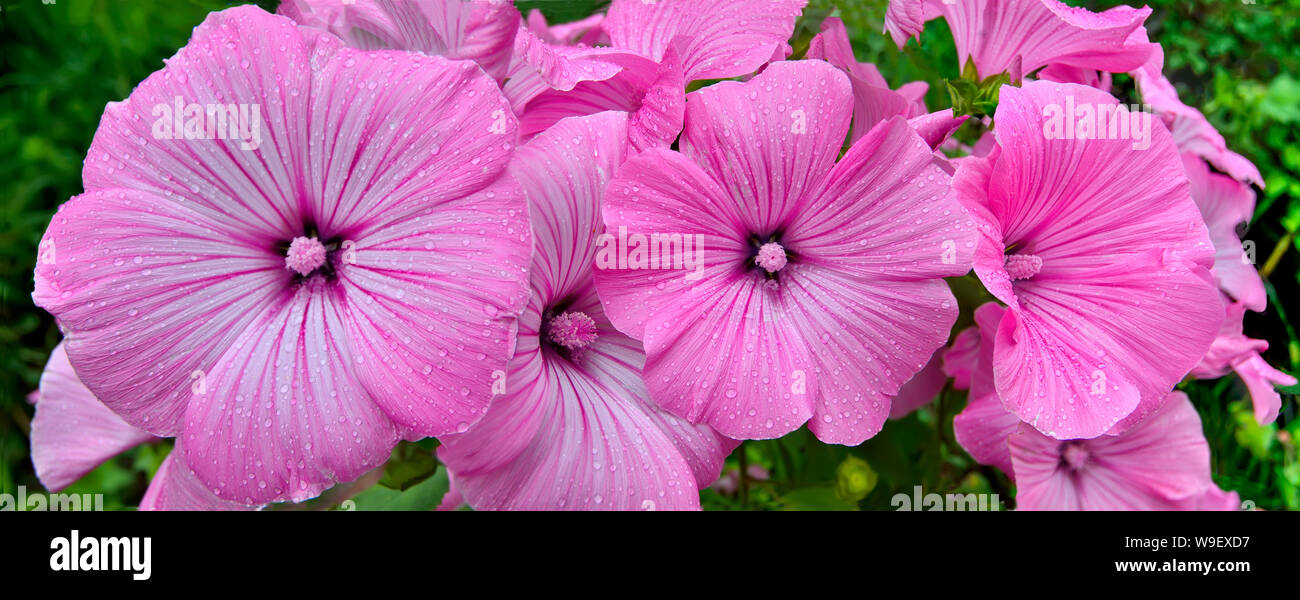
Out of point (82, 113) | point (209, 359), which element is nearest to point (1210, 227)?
point (209, 359)

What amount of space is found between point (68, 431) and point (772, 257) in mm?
556

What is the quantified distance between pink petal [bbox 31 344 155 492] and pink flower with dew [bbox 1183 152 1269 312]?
0.87 meters

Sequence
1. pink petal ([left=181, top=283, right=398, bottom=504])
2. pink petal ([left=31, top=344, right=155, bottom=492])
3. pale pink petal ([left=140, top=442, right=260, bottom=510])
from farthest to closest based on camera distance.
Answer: pink petal ([left=31, top=344, right=155, bottom=492]) → pale pink petal ([left=140, top=442, right=260, bottom=510]) → pink petal ([left=181, top=283, right=398, bottom=504])

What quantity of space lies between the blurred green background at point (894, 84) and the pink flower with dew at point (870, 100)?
61mm

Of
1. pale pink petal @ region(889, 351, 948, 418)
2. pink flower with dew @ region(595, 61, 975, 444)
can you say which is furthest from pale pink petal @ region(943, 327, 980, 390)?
pink flower with dew @ region(595, 61, 975, 444)

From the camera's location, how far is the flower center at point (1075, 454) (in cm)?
58

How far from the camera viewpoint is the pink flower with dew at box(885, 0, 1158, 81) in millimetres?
476

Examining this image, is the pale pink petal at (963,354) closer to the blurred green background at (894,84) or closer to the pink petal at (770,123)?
the blurred green background at (894,84)

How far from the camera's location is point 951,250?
0.40m

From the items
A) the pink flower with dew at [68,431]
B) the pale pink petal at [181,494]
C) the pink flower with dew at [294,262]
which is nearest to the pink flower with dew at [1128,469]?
the pink flower with dew at [294,262]

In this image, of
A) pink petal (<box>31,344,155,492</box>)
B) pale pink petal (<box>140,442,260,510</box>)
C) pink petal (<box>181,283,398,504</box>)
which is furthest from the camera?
pink petal (<box>31,344,155,492</box>)

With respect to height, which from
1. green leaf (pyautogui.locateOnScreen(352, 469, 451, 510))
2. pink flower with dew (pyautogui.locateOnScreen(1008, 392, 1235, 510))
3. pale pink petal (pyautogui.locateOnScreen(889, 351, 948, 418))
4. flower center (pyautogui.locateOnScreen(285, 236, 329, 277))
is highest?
flower center (pyautogui.locateOnScreen(285, 236, 329, 277))

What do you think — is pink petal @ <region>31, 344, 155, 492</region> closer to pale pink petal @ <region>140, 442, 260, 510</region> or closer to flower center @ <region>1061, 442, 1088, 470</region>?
pale pink petal @ <region>140, 442, 260, 510</region>
